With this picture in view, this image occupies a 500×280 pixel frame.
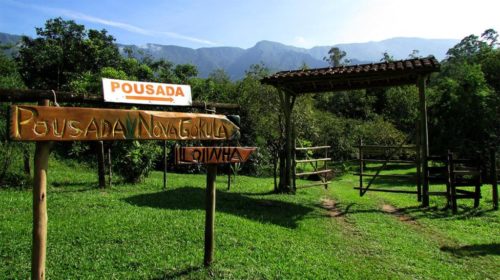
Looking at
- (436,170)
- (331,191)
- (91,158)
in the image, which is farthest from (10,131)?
(91,158)

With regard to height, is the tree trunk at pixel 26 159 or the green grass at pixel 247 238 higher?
the tree trunk at pixel 26 159

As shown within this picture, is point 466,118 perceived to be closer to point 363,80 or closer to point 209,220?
point 363,80

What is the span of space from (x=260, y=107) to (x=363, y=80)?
38.1ft

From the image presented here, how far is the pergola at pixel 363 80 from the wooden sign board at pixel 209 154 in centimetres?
701

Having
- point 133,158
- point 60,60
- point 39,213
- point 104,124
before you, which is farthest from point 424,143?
point 60,60

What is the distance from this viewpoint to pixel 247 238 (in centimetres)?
707

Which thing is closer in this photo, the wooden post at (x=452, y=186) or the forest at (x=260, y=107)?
the wooden post at (x=452, y=186)

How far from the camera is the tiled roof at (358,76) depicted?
11.0 m

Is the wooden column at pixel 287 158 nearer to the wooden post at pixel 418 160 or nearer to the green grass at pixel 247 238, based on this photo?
the green grass at pixel 247 238

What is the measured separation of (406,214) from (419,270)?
446 cm

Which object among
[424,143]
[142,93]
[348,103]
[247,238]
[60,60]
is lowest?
[247,238]

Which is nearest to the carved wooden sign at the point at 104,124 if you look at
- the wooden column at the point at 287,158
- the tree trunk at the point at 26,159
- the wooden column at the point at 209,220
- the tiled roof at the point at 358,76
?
the wooden column at the point at 209,220

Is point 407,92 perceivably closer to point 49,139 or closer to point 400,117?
point 400,117

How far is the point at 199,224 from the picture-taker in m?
7.78
